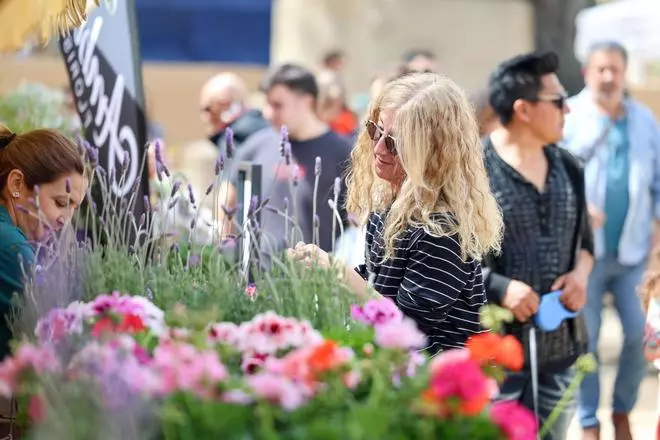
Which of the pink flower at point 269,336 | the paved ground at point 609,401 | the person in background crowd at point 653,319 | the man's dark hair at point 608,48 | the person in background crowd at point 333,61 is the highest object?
the pink flower at point 269,336

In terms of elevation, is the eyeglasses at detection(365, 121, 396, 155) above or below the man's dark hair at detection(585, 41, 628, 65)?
above

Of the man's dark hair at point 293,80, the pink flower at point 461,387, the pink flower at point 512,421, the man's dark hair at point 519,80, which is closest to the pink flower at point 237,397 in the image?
the pink flower at point 461,387

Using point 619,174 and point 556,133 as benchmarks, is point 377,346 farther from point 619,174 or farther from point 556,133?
point 619,174

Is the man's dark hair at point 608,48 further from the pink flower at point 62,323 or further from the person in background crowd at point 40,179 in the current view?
the pink flower at point 62,323

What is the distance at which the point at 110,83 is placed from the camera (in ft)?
16.7

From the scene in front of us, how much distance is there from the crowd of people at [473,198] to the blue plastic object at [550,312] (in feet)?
0.07

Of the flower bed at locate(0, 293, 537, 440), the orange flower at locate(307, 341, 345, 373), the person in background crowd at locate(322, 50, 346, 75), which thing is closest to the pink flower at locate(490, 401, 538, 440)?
the flower bed at locate(0, 293, 537, 440)

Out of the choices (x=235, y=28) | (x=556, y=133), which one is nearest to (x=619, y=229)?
(x=556, y=133)

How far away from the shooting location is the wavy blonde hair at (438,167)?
3656 mm

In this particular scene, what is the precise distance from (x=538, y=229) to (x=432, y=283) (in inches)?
73.4

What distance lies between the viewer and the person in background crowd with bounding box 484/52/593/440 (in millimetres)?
5340

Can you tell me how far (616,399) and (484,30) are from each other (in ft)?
35.4

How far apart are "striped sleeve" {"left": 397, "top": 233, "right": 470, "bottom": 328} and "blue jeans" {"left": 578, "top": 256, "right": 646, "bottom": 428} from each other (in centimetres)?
318

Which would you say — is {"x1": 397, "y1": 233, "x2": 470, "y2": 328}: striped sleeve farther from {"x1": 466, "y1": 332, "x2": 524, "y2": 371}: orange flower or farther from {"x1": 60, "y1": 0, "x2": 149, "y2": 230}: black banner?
{"x1": 60, "y1": 0, "x2": 149, "y2": 230}: black banner
